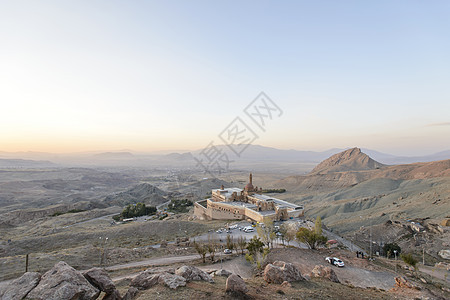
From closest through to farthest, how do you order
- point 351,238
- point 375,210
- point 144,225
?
point 351,238, point 144,225, point 375,210

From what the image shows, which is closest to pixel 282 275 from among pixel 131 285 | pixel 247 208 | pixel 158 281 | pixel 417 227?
pixel 158 281

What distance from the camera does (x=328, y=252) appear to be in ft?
88.7

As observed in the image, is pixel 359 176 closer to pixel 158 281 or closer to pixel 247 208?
pixel 247 208

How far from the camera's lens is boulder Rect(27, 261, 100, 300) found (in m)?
10.5

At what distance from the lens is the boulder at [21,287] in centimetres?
1071

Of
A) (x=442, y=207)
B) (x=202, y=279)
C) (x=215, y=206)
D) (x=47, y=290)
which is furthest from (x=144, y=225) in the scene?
(x=442, y=207)

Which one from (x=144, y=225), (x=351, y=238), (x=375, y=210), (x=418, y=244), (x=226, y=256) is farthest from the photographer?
(x=375, y=210)

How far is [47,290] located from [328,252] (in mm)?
25765

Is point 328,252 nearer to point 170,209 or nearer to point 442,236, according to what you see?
point 442,236

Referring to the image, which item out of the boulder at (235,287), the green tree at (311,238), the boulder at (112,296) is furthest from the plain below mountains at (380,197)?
the boulder at (112,296)

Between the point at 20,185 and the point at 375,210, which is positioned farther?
the point at 20,185

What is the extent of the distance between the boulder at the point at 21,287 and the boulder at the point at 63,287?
27cm

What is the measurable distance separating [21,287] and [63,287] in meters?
Result: 2.28

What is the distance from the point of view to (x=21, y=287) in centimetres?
1109
